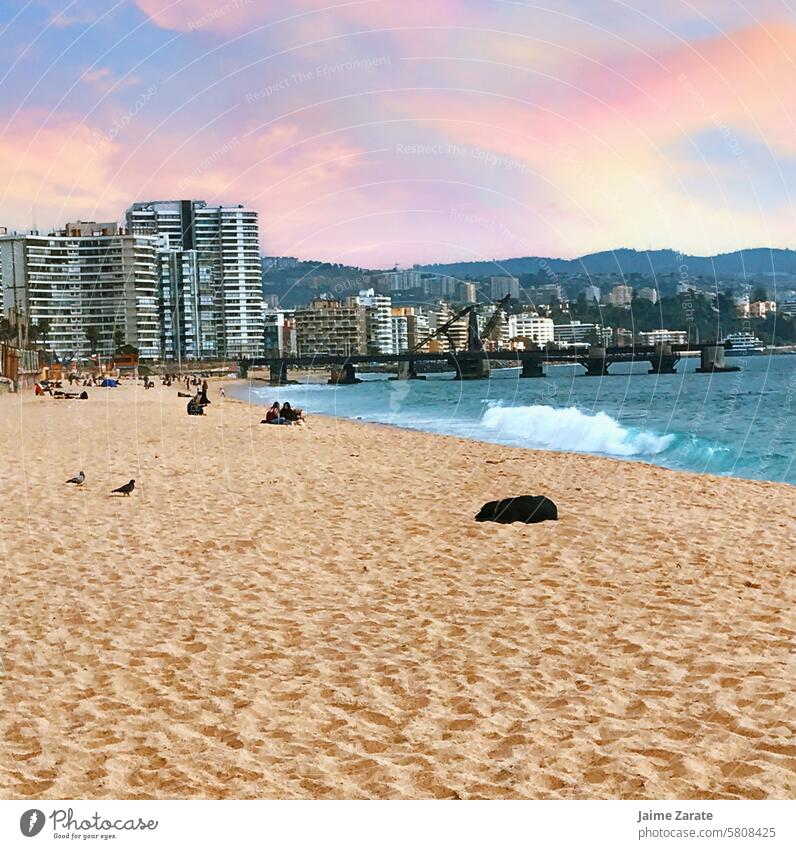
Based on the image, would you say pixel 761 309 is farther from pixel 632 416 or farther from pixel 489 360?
pixel 632 416

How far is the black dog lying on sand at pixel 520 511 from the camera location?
13727 mm

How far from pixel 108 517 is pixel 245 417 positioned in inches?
953

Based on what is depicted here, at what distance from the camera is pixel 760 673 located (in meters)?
7.28

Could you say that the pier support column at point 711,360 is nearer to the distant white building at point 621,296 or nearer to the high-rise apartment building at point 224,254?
the high-rise apartment building at point 224,254

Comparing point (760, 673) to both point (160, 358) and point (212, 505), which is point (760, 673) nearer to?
point (212, 505)

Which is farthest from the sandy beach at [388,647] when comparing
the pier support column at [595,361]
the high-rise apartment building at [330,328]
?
the pier support column at [595,361]

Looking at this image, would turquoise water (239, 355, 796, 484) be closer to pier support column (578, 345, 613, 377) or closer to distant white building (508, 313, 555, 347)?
pier support column (578, 345, 613, 377)

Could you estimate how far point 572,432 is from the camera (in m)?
39.8

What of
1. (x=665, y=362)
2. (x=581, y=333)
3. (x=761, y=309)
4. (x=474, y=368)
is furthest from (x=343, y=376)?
(x=761, y=309)

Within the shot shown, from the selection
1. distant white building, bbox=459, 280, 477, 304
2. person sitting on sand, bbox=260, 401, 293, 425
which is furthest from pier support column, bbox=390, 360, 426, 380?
person sitting on sand, bbox=260, 401, 293, 425

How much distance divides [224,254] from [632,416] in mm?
28786

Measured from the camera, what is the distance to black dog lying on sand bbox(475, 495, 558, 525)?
1373cm

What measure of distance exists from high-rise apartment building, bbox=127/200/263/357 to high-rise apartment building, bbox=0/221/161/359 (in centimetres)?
304

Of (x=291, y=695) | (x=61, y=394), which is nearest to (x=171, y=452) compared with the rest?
(x=291, y=695)
